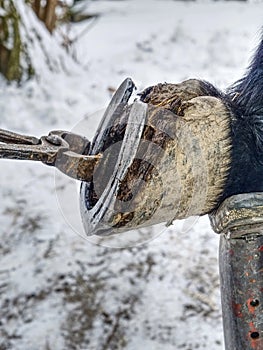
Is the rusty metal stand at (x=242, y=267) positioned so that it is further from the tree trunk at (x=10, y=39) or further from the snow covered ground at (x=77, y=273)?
the tree trunk at (x=10, y=39)

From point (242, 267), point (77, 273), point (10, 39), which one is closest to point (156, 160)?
point (242, 267)

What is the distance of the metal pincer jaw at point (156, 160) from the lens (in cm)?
70

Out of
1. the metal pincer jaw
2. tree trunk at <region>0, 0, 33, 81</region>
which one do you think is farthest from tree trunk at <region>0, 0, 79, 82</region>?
the metal pincer jaw

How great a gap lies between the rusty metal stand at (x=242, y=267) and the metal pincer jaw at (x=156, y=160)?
0.12 ft

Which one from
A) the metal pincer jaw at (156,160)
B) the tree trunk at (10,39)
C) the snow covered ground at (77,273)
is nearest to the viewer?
the metal pincer jaw at (156,160)

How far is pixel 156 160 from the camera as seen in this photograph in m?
0.70

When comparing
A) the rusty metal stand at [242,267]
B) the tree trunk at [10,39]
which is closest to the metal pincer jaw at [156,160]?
the rusty metal stand at [242,267]

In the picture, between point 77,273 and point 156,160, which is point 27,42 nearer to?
point 77,273

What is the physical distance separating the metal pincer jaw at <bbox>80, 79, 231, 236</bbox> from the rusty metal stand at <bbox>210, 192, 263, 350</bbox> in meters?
0.04

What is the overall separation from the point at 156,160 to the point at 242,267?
18 centimetres

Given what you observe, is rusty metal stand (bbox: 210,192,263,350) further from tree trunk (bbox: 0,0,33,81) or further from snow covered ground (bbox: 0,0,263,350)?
tree trunk (bbox: 0,0,33,81)

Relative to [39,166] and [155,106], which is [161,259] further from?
[155,106]

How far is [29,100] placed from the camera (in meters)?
2.22

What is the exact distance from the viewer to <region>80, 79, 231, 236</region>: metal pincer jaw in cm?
70
